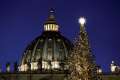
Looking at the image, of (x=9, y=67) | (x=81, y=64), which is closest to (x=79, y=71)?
(x=81, y=64)

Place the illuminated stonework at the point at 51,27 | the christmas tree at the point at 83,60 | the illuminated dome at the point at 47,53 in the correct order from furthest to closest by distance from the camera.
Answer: the illuminated stonework at the point at 51,27 → the illuminated dome at the point at 47,53 → the christmas tree at the point at 83,60

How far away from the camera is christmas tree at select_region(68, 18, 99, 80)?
37875 mm

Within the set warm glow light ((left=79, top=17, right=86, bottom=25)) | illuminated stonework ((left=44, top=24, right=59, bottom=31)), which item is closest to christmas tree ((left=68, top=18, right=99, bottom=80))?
warm glow light ((left=79, top=17, right=86, bottom=25))

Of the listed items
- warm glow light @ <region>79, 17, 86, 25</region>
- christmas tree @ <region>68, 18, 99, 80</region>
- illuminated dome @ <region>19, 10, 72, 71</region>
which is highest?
illuminated dome @ <region>19, 10, 72, 71</region>

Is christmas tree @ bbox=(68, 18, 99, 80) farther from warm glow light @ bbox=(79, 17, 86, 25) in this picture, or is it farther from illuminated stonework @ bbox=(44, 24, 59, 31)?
illuminated stonework @ bbox=(44, 24, 59, 31)

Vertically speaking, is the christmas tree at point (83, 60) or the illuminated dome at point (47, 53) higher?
the illuminated dome at point (47, 53)

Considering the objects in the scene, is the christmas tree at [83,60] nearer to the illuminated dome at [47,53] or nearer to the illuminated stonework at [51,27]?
the illuminated dome at [47,53]

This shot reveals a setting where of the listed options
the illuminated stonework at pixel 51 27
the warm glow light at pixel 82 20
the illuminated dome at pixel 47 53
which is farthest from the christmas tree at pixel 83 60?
the illuminated stonework at pixel 51 27

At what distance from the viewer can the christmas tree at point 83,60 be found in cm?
3788

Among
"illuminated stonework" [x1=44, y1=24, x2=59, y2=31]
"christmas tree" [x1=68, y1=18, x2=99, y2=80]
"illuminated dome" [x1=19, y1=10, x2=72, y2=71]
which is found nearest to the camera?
"christmas tree" [x1=68, y1=18, x2=99, y2=80]

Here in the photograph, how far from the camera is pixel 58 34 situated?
118 m

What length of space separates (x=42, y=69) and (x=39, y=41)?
980 cm

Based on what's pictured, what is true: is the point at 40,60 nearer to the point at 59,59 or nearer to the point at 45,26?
the point at 59,59

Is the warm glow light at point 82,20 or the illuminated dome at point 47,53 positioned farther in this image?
the illuminated dome at point 47,53
